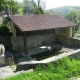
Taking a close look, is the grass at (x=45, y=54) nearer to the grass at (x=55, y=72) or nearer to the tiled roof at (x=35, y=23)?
the tiled roof at (x=35, y=23)

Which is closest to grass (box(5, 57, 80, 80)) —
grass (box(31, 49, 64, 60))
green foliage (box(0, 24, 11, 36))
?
grass (box(31, 49, 64, 60))

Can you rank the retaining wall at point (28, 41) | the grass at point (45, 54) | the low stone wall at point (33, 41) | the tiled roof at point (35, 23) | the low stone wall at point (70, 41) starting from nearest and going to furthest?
the tiled roof at point (35, 23) < the grass at point (45, 54) < the retaining wall at point (28, 41) < the low stone wall at point (33, 41) < the low stone wall at point (70, 41)

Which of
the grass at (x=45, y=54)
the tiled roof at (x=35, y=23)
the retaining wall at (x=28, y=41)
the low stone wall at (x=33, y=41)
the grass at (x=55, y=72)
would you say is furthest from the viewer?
the low stone wall at (x=33, y=41)

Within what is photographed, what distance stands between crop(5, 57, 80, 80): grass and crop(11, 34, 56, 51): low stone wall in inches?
326

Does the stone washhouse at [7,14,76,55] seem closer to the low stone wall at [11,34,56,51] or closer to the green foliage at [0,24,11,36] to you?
the low stone wall at [11,34,56,51]

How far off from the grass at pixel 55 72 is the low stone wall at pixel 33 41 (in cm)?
828

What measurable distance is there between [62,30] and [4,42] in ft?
22.4

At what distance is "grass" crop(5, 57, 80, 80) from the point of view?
4.71 metres

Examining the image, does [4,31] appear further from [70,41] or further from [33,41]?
[70,41]

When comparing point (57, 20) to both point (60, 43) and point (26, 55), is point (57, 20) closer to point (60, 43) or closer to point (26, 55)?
point (60, 43)

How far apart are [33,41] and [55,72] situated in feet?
30.9

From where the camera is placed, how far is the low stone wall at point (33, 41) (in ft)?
43.9

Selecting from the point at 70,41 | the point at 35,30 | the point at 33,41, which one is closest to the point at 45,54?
the point at 33,41

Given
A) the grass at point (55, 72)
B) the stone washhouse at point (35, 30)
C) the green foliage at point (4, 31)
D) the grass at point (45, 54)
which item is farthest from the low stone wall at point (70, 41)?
the grass at point (55, 72)
